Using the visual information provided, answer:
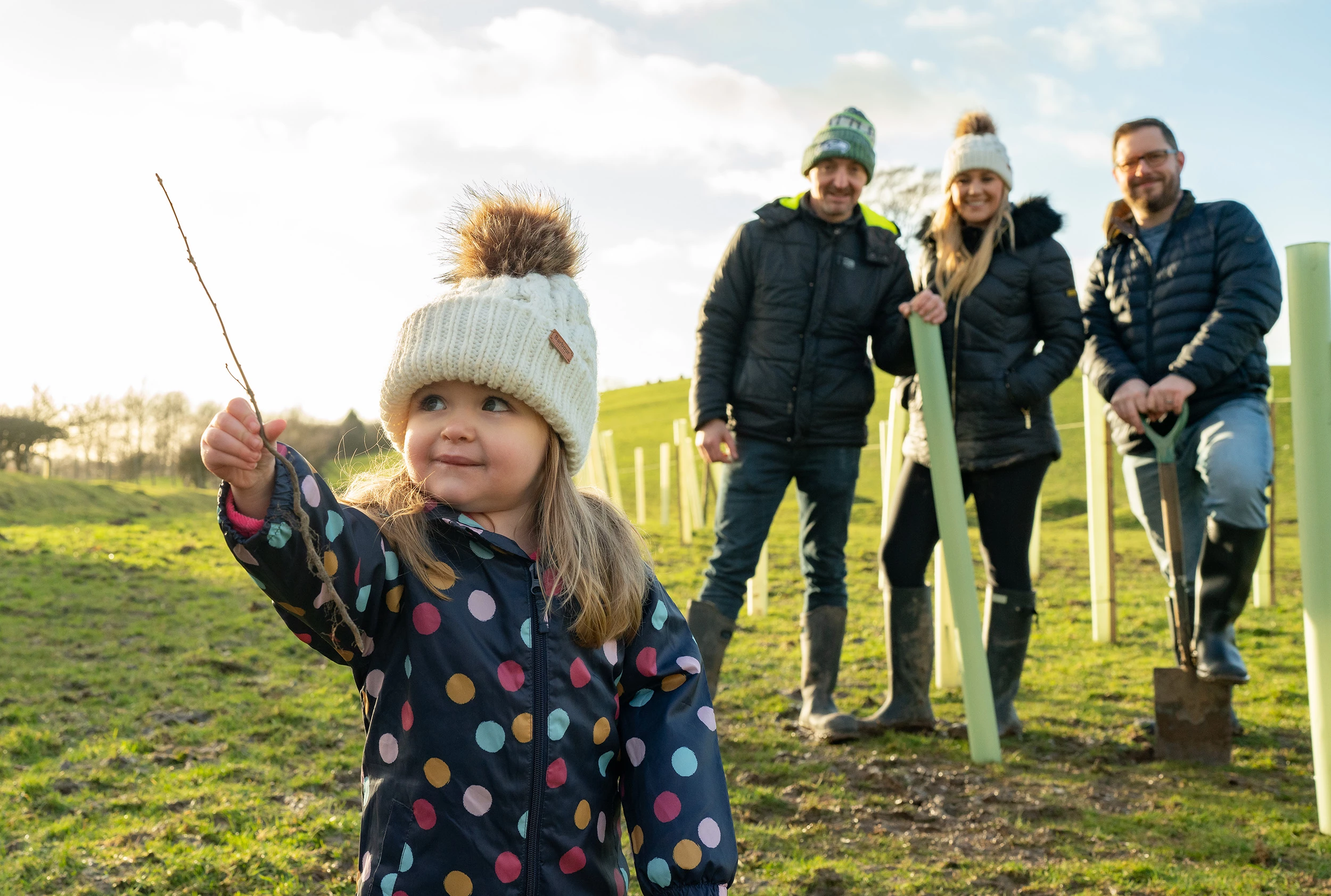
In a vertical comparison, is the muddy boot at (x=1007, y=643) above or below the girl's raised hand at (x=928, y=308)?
below

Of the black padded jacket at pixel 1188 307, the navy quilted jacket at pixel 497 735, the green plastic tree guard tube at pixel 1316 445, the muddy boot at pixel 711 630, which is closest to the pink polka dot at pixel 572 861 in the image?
the navy quilted jacket at pixel 497 735

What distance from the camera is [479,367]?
5.90 ft

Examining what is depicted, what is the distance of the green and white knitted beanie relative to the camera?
402 centimetres

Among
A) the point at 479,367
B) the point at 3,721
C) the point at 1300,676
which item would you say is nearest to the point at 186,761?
the point at 3,721

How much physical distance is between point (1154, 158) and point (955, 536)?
1755 millimetres

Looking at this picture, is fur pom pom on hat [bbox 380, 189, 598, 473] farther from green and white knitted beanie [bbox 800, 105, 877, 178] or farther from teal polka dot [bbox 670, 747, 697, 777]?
green and white knitted beanie [bbox 800, 105, 877, 178]

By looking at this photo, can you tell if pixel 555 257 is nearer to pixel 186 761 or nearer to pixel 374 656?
pixel 374 656

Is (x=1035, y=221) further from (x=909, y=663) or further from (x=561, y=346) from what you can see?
(x=561, y=346)

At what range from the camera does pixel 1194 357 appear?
3.87 meters

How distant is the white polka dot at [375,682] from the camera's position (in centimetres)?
173

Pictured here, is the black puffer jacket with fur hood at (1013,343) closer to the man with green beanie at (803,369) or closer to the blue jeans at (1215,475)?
the man with green beanie at (803,369)

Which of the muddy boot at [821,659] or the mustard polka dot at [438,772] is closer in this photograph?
the mustard polka dot at [438,772]

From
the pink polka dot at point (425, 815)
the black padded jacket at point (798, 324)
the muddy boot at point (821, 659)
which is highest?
the black padded jacket at point (798, 324)

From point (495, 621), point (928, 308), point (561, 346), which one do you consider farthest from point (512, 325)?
point (928, 308)
